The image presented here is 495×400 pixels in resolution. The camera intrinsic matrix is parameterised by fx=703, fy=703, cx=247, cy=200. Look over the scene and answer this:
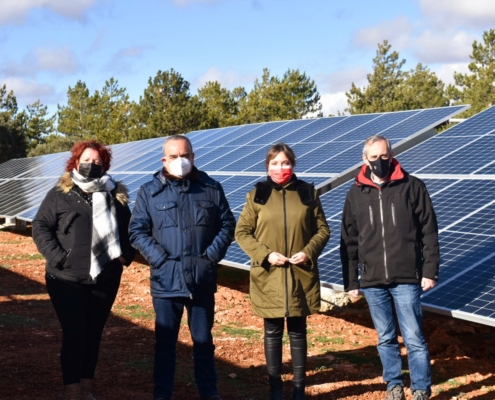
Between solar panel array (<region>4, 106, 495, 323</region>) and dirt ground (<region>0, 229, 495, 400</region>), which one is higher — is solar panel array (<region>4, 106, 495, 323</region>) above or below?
above

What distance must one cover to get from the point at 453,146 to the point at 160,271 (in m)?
6.74

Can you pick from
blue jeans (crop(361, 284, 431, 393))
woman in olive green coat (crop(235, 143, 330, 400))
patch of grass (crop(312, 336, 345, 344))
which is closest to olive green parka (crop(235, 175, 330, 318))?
woman in olive green coat (crop(235, 143, 330, 400))

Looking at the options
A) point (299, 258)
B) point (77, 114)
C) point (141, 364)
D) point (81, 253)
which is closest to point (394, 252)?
point (299, 258)

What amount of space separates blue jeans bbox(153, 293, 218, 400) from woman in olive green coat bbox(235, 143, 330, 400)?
1.43ft

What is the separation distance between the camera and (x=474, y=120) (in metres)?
12.0

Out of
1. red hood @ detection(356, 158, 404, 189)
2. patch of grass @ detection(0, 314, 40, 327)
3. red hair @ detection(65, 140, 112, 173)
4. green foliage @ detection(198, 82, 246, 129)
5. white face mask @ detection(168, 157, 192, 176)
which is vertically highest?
green foliage @ detection(198, 82, 246, 129)

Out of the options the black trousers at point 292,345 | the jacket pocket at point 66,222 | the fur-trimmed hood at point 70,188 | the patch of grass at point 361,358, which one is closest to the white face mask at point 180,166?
the fur-trimmed hood at point 70,188

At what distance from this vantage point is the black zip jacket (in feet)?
17.8

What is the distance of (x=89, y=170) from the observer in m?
5.54

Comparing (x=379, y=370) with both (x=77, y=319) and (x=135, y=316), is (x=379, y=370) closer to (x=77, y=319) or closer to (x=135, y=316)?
(x=77, y=319)

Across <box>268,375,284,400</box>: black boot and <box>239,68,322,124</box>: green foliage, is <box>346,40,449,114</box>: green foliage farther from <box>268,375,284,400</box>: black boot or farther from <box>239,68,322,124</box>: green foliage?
<box>268,375,284,400</box>: black boot

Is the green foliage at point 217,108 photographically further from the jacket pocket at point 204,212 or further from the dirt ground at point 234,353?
the jacket pocket at point 204,212

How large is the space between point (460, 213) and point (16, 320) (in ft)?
19.4

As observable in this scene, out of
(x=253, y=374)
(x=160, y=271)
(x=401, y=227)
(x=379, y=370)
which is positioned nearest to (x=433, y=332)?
(x=379, y=370)
